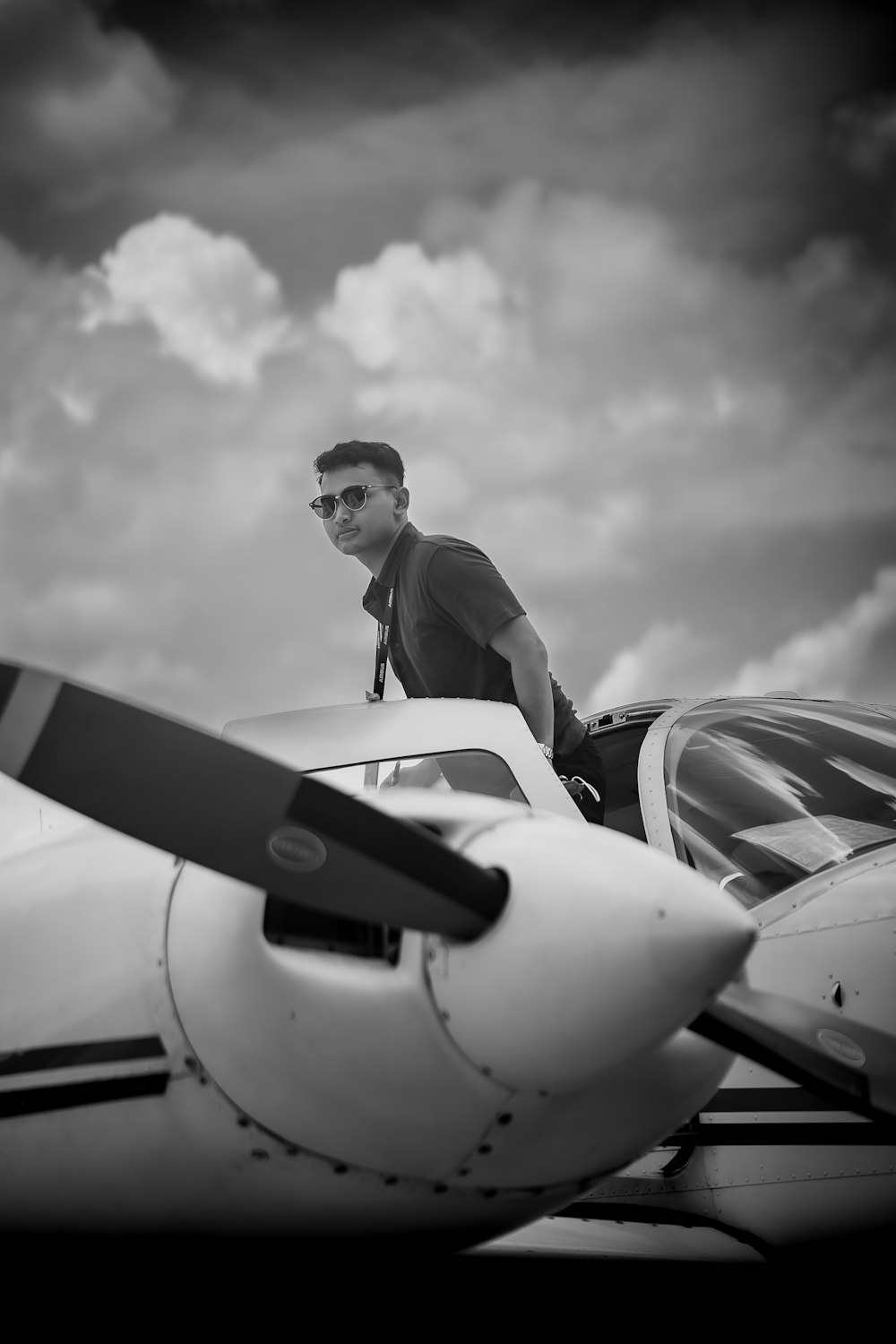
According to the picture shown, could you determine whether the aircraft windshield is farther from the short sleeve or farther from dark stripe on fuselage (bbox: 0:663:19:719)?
dark stripe on fuselage (bbox: 0:663:19:719)

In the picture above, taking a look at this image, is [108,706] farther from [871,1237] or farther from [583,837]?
[871,1237]

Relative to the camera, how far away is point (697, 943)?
2.56m

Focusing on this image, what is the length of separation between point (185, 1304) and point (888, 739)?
374 centimetres

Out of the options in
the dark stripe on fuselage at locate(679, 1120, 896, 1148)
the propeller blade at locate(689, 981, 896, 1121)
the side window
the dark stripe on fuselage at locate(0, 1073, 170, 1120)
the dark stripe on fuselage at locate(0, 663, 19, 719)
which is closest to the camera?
the dark stripe on fuselage at locate(0, 663, 19, 719)

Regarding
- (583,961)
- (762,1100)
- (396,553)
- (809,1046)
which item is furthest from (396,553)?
(583,961)

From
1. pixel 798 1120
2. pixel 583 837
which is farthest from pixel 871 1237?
pixel 583 837

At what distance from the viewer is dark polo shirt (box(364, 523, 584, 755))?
17.1 feet

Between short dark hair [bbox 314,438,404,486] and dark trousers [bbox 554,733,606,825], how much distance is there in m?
1.66

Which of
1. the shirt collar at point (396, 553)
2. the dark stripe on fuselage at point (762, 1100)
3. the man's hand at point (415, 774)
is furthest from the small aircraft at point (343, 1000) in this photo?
the shirt collar at point (396, 553)

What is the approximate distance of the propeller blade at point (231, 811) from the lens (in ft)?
8.71

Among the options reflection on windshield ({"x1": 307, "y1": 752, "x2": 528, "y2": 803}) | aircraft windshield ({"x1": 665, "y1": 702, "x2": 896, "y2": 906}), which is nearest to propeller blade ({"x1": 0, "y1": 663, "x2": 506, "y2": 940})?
reflection on windshield ({"x1": 307, "y1": 752, "x2": 528, "y2": 803})

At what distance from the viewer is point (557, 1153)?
3008mm

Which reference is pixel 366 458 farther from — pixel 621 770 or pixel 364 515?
pixel 621 770

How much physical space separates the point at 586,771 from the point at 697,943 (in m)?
2.92
